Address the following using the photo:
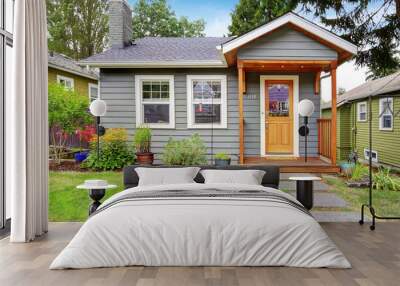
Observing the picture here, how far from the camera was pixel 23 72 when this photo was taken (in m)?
3.95

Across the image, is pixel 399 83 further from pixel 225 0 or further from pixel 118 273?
pixel 118 273

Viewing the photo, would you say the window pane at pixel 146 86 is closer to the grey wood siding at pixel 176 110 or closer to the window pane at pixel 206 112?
the grey wood siding at pixel 176 110

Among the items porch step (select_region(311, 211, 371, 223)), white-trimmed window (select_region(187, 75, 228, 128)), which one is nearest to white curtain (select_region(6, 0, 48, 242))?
porch step (select_region(311, 211, 371, 223))

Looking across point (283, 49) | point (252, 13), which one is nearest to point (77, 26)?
point (252, 13)

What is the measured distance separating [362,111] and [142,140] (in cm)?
633

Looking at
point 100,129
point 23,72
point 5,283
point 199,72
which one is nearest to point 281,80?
point 199,72

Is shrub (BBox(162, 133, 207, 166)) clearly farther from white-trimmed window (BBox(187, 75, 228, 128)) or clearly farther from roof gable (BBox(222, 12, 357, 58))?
roof gable (BBox(222, 12, 357, 58))

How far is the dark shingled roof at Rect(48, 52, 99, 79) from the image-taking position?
8.13 meters

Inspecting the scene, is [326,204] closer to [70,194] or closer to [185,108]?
[185,108]

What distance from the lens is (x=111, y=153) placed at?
22.8ft

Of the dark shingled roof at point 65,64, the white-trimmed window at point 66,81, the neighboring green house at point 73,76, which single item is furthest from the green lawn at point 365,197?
the white-trimmed window at point 66,81

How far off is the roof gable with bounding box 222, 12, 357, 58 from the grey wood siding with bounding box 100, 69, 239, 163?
1150 mm

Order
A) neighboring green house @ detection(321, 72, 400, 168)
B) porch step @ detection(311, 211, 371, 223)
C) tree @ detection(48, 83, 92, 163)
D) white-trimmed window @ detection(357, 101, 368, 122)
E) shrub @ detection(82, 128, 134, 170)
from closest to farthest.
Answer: porch step @ detection(311, 211, 371, 223)
shrub @ detection(82, 128, 134, 170)
tree @ detection(48, 83, 92, 163)
neighboring green house @ detection(321, 72, 400, 168)
white-trimmed window @ detection(357, 101, 368, 122)

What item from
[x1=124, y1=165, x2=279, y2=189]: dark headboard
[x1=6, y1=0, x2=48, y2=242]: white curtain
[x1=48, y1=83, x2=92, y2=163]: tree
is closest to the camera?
[x1=6, y1=0, x2=48, y2=242]: white curtain
